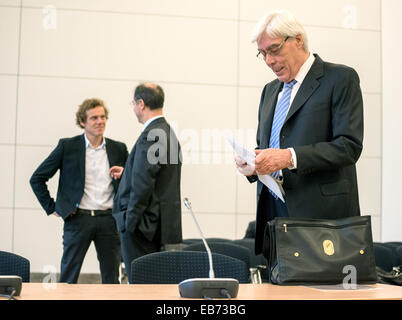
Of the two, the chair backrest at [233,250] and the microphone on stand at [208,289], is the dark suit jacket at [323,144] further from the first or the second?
the chair backrest at [233,250]

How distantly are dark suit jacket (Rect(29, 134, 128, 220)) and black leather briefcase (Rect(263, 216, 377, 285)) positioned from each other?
2815 millimetres

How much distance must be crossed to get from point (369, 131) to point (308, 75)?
4716mm

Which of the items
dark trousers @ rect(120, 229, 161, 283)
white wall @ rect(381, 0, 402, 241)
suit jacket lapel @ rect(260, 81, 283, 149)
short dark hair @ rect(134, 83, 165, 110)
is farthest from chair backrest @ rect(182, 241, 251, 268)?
white wall @ rect(381, 0, 402, 241)

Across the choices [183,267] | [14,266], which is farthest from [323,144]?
[14,266]

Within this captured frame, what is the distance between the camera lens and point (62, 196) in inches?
183

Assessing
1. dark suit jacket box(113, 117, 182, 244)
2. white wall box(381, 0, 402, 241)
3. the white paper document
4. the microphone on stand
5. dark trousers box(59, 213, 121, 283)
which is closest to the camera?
the microphone on stand

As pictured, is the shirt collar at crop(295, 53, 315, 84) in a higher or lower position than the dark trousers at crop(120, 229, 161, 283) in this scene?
higher

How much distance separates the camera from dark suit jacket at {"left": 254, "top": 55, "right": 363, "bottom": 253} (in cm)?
221

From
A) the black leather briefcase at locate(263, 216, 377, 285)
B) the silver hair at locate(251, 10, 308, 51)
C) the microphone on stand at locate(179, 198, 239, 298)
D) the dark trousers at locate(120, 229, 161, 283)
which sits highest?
the silver hair at locate(251, 10, 308, 51)

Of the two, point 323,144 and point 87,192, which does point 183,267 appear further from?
point 87,192

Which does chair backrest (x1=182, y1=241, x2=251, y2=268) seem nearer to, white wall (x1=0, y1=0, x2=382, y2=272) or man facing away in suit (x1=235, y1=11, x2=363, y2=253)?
man facing away in suit (x1=235, y1=11, x2=363, y2=253)

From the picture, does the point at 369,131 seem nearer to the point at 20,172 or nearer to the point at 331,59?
the point at 331,59
